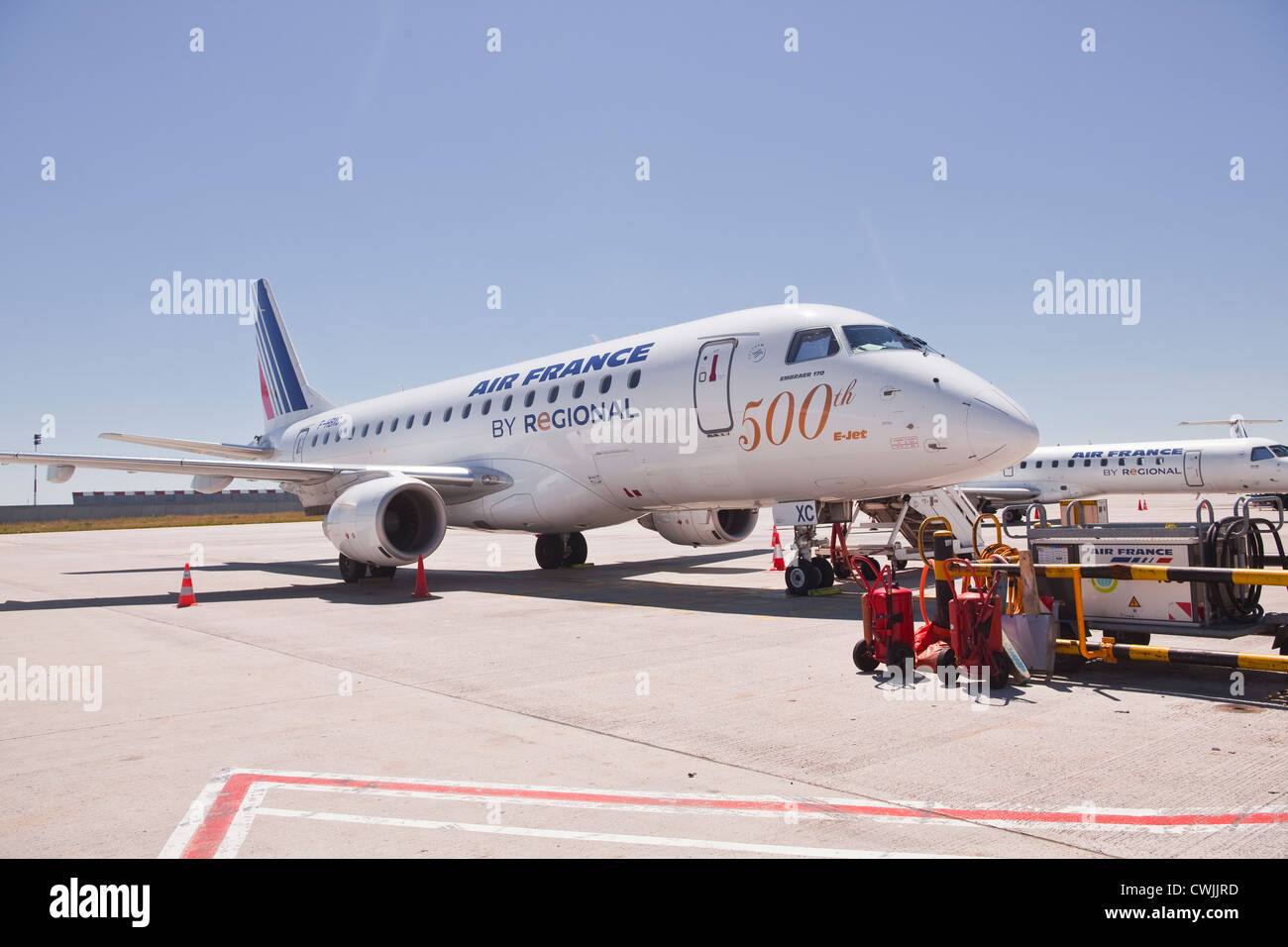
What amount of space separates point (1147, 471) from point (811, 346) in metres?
26.2

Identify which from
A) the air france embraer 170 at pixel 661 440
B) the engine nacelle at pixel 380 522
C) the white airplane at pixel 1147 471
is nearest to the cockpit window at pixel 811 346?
the air france embraer 170 at pixel 661 440

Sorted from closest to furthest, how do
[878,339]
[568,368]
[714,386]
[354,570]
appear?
[878,339] < [714,386] < [568,368] < [354,570]

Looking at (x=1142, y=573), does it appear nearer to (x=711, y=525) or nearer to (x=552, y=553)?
(x=711, y=525)

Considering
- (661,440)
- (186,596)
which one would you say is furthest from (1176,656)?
(186,596)

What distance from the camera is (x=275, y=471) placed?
16.5m

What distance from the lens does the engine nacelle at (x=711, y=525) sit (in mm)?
15078

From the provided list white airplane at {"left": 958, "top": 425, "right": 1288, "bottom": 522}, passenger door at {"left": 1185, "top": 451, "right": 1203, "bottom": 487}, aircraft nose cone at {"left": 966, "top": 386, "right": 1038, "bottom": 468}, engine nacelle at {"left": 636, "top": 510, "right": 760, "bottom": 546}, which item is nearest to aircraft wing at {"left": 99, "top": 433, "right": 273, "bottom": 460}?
engine nacelle at {"left": 636, "top": 510, "right": 760, "bottom": 546}

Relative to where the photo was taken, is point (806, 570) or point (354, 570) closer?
point (806, 570)

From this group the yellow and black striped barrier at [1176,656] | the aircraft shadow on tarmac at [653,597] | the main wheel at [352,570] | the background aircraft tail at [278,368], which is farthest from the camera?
the background aircraft tail at [278,368]

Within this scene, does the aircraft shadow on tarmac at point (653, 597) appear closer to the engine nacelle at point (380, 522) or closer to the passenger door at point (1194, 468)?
the engine nacelle at point (380, 522)

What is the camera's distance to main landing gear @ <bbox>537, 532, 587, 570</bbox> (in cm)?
1805

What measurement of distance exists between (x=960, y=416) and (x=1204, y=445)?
87.2 ft

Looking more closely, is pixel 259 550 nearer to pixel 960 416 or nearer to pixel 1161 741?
pixel 960 416

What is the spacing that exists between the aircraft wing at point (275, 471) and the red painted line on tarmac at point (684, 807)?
36.1 ft
